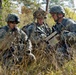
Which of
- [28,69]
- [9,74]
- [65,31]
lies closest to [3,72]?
[9,74]

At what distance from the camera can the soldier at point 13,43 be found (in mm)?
7223

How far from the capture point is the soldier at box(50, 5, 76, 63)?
24.9ft

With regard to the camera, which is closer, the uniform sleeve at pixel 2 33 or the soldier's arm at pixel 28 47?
the soldier's arm at pixel 28 47

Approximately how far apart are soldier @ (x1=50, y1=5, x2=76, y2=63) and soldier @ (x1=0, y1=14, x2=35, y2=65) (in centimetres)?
67

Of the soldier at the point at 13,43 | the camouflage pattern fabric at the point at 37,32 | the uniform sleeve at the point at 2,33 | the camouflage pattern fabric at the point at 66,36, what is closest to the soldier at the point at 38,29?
the camouflage pattern fabric at the point at 37,32

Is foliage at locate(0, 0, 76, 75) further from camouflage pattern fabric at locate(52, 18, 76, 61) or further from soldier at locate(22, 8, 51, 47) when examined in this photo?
soldier at locate(22, 8, 51, 47)

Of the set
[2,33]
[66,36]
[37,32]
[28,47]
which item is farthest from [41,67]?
[37,32]

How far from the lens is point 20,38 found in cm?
760

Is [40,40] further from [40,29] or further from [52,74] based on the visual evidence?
[52,74]

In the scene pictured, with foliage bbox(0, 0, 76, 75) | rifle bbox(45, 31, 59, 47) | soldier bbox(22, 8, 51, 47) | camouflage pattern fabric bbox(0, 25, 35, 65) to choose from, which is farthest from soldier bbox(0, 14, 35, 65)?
soldier bbox(22, 8, 51, 47)

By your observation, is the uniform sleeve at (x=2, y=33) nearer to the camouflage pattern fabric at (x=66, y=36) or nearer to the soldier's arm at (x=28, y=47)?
the soldier's arm at (x=28, y=47)

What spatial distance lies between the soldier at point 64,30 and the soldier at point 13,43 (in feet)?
2.19

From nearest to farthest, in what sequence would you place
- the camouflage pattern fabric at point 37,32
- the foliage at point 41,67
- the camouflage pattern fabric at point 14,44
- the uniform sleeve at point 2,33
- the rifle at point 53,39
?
the foliage at point 41,67
the camouflage pattern fabric at point 14,44
the uniform sleeve at point 2,33
the rifle at point 53,39
the camouflage pattern fabric at point 37,32

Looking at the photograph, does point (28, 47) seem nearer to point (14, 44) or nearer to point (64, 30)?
point (14, 44)
